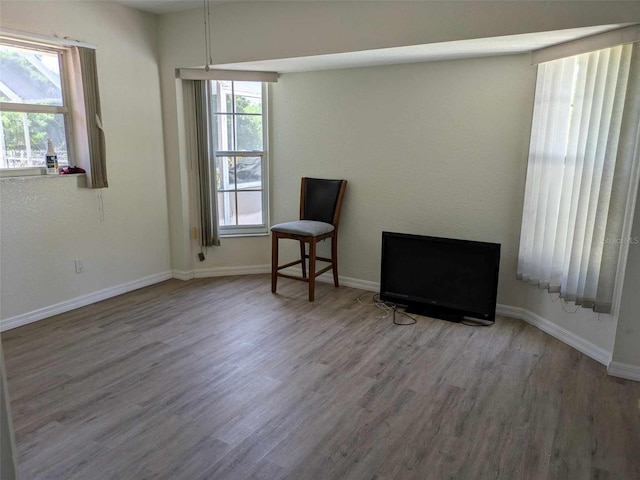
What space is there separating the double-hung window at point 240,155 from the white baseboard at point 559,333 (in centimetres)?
250

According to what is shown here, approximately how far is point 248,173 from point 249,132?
0.41 metres

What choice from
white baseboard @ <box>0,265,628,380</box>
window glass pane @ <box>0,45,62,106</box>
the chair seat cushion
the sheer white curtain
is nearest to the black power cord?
white baseboard @ <box>0,265,628,380</box>

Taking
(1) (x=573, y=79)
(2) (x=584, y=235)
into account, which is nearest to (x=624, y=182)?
(2) (x=584, y=235)

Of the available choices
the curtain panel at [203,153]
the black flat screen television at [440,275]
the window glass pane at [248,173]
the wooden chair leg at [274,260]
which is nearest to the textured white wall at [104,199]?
the curtain panel at [203,153]

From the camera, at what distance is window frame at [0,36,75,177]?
3.22 m

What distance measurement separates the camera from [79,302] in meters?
3.80

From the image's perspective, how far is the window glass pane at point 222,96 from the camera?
171 inches

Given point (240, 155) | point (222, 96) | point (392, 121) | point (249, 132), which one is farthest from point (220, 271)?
point (392, 121)

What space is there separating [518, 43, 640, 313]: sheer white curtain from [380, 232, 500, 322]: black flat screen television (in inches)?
13.2

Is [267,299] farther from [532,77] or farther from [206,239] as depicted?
[532,77]

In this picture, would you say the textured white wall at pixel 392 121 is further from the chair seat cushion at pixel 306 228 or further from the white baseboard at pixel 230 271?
the chair seat cushion at pixel 306 228

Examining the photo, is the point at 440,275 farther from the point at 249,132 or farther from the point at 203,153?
the point at 203,153

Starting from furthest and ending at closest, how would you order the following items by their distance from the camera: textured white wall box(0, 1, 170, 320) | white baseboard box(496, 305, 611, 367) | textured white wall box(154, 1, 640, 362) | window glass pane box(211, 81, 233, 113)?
window glass pane box(211, 81, 233, 113), textured white wall box(0, 1, 170, 320), textured white wall box(154, 1, 640, 362), white baseboard box(496, 305, 611, 367)

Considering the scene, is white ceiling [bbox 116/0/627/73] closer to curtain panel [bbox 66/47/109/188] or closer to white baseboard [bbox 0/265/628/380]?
curtain panel [bbox 66/47/109/188]
